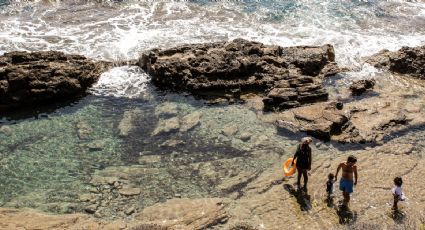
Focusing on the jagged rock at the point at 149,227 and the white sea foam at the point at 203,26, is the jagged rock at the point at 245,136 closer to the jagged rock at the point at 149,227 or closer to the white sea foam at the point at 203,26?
the jagged rock at the point at 149,227

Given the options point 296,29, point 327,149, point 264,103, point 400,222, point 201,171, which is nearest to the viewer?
point 400,222

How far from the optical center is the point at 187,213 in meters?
11.9

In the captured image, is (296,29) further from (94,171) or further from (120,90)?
(94,171)

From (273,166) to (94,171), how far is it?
6.00 m

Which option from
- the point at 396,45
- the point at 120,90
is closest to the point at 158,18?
the point at 120,90

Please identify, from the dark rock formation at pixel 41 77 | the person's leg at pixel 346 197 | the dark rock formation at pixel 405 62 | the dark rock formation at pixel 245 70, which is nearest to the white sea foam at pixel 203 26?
the dark rock formation at pixel 405 62

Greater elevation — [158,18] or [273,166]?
[158,18]

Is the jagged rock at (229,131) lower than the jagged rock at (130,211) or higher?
higher

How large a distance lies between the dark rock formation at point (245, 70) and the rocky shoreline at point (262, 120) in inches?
A: 1.9

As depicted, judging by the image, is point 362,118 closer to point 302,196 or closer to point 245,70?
point 245,70

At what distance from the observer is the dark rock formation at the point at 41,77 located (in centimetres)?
1741

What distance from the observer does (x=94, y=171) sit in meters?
13.8

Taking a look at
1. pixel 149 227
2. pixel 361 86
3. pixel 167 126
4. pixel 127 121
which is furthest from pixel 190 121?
pixel 361 86

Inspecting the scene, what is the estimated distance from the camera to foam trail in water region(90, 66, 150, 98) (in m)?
18.6
